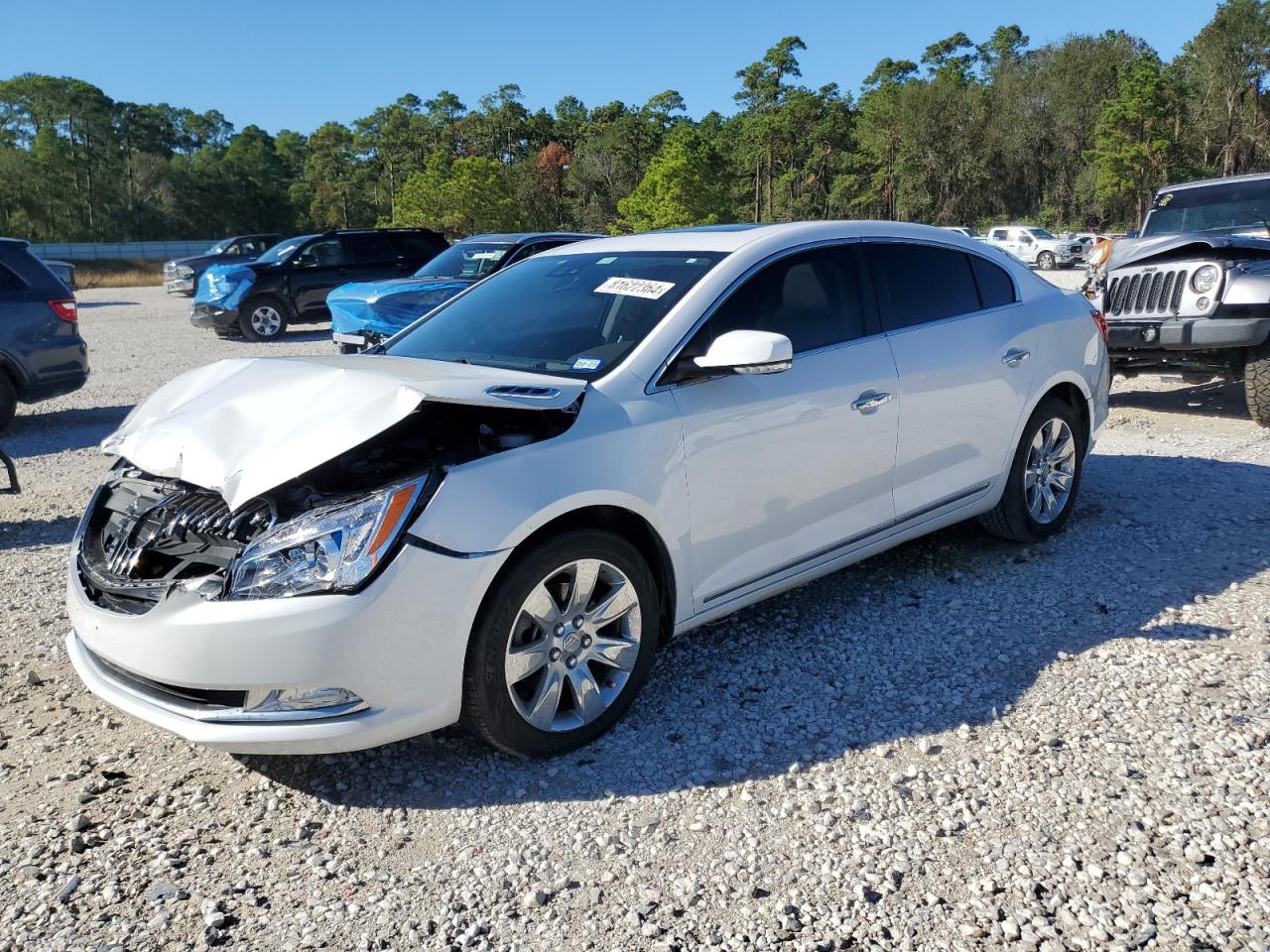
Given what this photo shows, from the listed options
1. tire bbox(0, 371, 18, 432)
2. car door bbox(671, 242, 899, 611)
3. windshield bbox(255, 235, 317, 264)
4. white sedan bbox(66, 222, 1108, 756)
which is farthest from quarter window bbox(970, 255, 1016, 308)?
windshield bbox(255, 235, 317, 264)

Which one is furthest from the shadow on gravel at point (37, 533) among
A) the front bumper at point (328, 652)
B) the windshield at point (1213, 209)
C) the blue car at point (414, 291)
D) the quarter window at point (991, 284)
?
the windshield at point (1213, 209)

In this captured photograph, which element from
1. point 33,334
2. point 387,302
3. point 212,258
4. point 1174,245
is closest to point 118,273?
point 212,258

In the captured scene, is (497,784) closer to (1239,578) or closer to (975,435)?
(975,435)

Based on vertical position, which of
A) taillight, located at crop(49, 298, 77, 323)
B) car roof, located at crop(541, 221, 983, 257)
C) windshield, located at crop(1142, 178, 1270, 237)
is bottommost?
taillight, located at crop(49, 298, 77, 323)

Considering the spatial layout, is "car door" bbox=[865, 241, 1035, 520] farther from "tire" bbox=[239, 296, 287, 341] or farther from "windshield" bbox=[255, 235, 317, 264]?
"windshield" bbox=[255, 235, 317, 264]

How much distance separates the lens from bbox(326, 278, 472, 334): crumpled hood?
10.7m

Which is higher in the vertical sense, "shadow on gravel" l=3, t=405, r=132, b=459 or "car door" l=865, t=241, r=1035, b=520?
"car door" l=865, t=241, r=1035, b=520

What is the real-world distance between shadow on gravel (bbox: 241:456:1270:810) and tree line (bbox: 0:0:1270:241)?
55.1 metres

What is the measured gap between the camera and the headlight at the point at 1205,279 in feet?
27.6

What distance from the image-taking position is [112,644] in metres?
3.07

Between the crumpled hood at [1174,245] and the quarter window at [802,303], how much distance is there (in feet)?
19.7

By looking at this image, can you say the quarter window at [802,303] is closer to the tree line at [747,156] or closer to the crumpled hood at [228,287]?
the crumpled hood at [228,287]

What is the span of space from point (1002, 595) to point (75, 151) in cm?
10271

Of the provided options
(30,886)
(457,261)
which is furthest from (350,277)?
(30,886)
